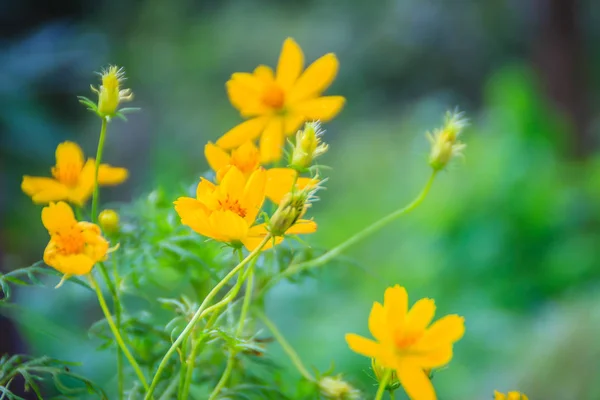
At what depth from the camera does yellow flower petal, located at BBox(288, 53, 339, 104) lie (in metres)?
0.57

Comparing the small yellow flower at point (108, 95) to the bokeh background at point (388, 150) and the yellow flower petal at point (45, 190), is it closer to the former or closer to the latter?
the yellow flower petal at point (45, 190)

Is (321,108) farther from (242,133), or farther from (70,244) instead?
(70,244)

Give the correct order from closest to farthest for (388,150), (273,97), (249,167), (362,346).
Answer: (362,346) → (249,167) → (273,97) → (388,150)

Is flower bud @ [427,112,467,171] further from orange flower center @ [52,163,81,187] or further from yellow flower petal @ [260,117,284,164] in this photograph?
orange flower center @ [52,163,81,187]

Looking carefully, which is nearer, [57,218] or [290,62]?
[57,218]

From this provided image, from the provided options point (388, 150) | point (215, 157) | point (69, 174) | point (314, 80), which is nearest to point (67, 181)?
point (69, 174)

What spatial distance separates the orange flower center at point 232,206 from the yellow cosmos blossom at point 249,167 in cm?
3

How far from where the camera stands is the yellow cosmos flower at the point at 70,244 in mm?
369

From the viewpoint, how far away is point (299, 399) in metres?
0.47

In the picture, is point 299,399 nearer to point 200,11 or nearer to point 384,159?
point 384,159

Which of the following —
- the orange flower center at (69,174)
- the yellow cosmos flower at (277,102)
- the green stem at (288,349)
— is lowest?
the green stem at (288,349)

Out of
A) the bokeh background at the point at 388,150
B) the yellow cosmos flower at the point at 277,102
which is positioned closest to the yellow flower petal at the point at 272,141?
the yellow cosmos flower at the point at 277,102

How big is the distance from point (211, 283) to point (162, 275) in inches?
4.8

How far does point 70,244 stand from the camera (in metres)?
0.39
